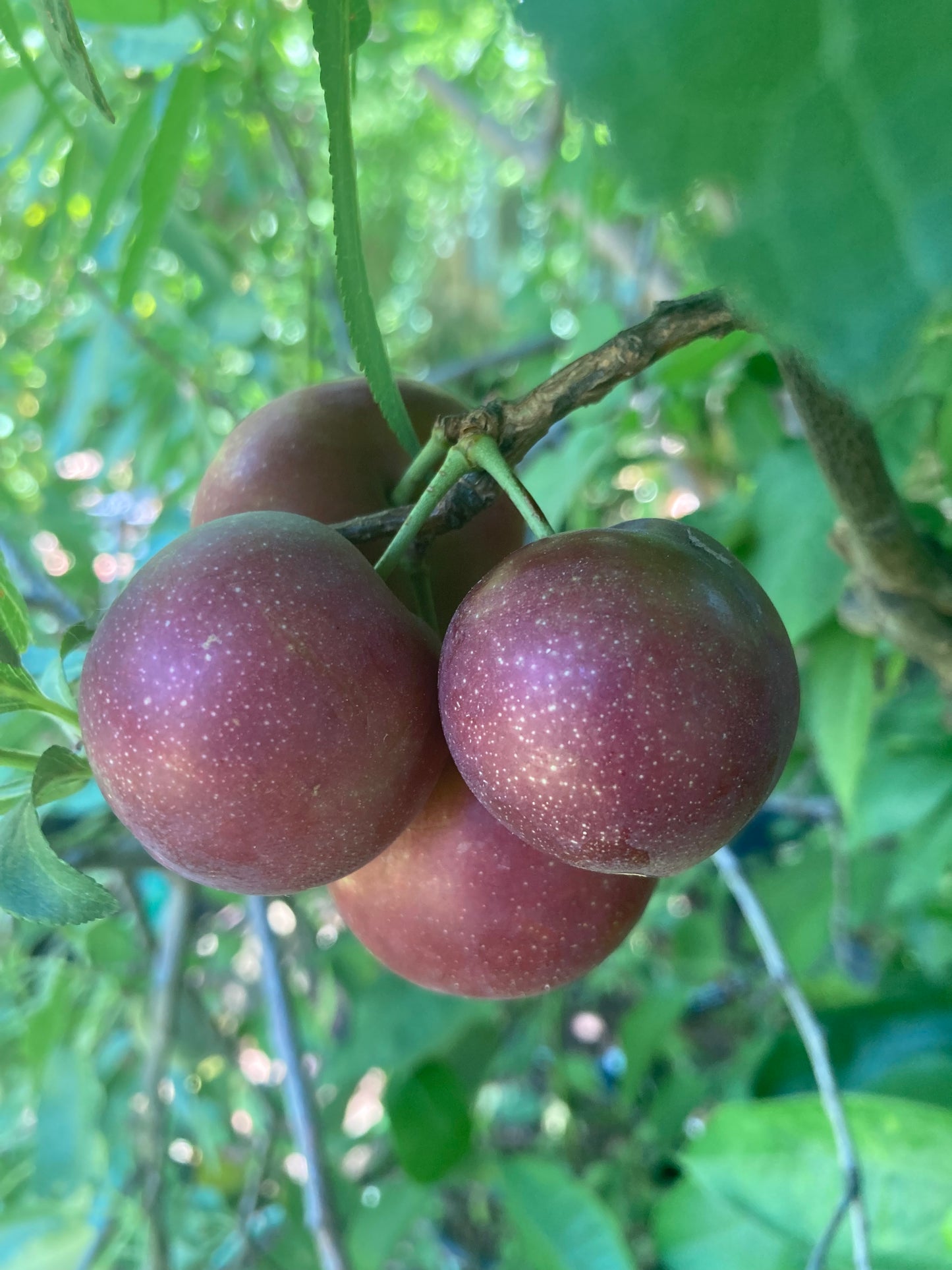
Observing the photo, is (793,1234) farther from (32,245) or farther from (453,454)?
(32,245)

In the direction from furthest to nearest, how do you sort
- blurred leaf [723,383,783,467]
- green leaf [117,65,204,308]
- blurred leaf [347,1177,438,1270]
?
blurred leaf [347,1177,438,1270] < blurred leaf [723,383,783,467] < green leaf [117,65,204,308]

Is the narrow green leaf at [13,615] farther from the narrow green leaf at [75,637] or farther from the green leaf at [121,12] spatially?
the green leaf at [121,12]

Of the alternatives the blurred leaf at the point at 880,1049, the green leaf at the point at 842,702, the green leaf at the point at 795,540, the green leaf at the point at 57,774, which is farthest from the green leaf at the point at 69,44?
the blurred leaf at the point at 880,1049

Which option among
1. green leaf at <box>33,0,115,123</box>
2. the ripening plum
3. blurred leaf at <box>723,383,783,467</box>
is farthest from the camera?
blurred leaf at <box>723,383,783,467</box>

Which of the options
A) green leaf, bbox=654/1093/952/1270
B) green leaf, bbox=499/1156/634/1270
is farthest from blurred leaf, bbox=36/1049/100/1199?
green leaf, bbox=654/1093/952/1270

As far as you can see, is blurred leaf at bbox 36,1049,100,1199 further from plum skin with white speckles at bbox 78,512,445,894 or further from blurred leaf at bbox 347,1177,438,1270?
plum skin with white speckles at bbox 78,512,445,894

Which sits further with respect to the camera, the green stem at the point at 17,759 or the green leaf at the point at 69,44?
the green stem at the point at 17,759

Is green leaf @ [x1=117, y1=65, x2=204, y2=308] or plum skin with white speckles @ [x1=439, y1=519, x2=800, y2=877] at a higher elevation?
green leaf @ [x1=117, y1=65, x2=204, y2=308]
